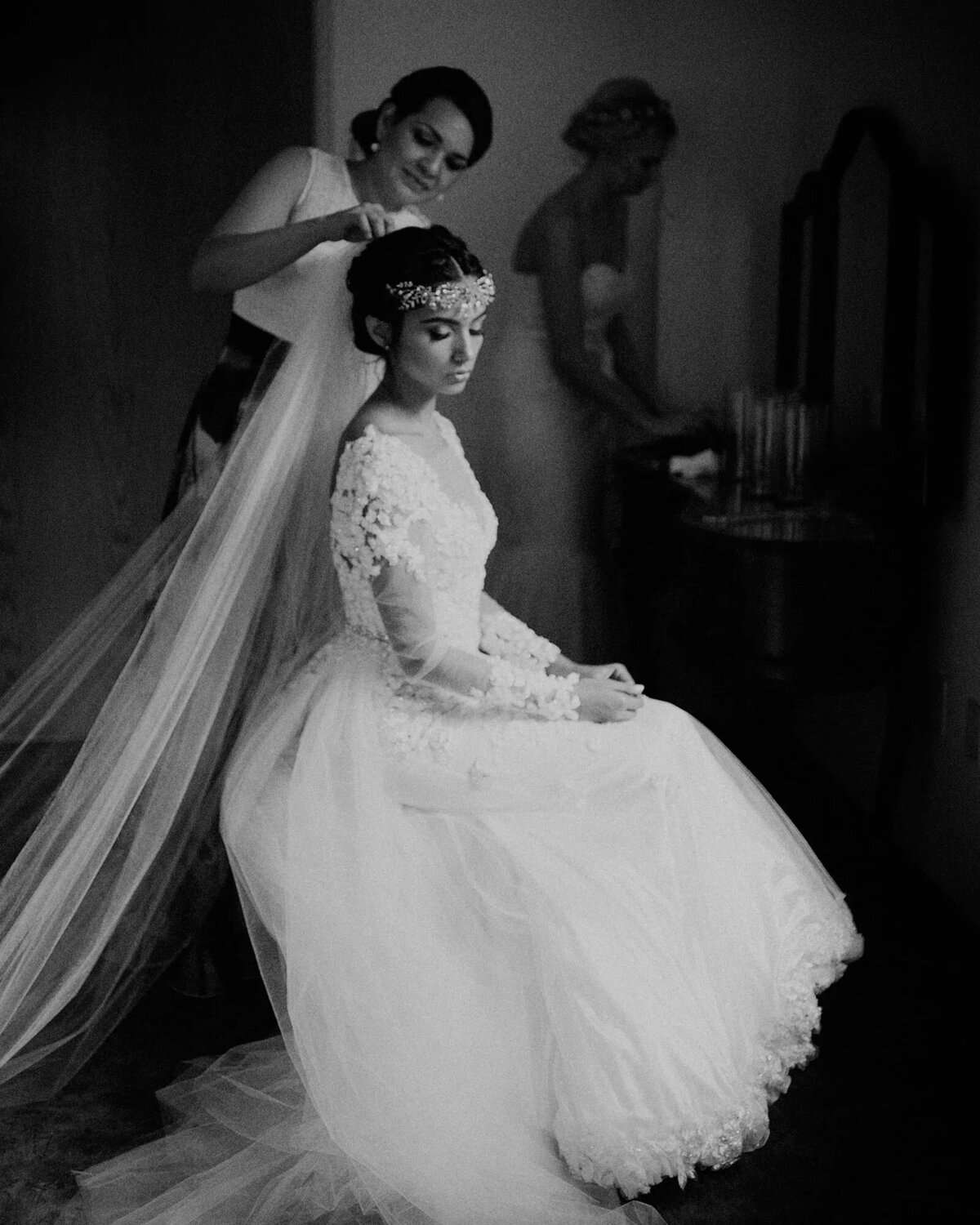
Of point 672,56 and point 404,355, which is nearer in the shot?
point 404,355

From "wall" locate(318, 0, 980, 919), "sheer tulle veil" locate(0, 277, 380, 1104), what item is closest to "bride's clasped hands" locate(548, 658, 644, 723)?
"sheer tulle veil" locate(0, 277, 380, 1104)

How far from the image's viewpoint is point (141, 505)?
3443 millimetres

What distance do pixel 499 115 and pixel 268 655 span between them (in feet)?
4.62

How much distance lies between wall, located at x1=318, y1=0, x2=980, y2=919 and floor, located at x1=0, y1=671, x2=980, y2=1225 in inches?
10.2

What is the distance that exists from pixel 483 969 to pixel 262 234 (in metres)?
1.40

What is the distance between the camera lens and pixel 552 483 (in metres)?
3.40

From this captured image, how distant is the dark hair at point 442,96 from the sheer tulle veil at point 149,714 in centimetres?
64

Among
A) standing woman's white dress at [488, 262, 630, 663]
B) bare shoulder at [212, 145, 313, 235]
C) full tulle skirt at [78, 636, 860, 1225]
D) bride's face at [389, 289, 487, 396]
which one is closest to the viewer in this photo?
full tulle skirt at [78, 636, 860, 1225]

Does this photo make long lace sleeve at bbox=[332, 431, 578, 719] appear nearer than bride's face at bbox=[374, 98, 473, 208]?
Yes

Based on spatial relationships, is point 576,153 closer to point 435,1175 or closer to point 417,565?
point 417,565

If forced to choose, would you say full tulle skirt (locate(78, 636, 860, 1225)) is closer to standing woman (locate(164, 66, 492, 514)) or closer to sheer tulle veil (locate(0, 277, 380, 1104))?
sheer tulle veil (locate(0, 277, 380, 1104))

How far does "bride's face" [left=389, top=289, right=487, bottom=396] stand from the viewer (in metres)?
2.36

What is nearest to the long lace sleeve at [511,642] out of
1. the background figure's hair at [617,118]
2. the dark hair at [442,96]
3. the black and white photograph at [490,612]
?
the black and white photograph at [490,612]

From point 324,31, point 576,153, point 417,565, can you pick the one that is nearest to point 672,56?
point 576,153
